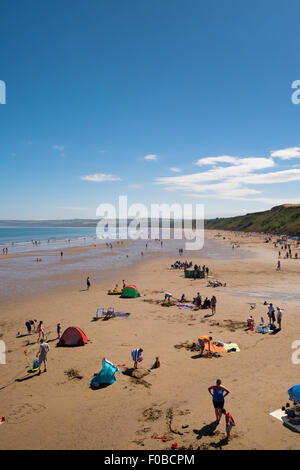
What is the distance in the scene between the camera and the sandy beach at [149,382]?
768cm

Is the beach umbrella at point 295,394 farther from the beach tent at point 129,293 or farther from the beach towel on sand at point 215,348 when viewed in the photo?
the beach tent at point 129,293

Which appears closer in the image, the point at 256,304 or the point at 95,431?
the point at 95,431

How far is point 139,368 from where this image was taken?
38.2ft

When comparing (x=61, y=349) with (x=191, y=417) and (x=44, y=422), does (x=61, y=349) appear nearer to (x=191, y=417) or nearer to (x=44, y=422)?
(x=44, y=422)

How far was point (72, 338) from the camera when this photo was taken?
14.4 metres

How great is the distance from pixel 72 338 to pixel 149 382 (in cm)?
549

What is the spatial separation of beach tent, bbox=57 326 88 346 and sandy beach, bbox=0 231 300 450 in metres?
0.37

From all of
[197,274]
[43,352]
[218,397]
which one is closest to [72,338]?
[43,352]

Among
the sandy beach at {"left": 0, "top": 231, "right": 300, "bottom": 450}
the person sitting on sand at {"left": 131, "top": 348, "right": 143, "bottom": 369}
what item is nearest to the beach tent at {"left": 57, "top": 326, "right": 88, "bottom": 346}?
the sandy beach at {"left": 0, "top": 231, "right": 300, "bottom": 450}

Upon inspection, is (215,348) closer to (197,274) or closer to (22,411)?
(22,411)

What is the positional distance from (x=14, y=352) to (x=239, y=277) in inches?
1014

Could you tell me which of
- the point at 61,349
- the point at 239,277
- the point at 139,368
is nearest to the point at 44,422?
the point at 139,368

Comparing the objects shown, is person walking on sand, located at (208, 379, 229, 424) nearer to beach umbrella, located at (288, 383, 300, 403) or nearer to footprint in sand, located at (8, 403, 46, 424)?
beach umbrella, located at (288, 383, 300, 403)

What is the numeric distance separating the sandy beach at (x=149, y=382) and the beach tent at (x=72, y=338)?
0.37 meters
